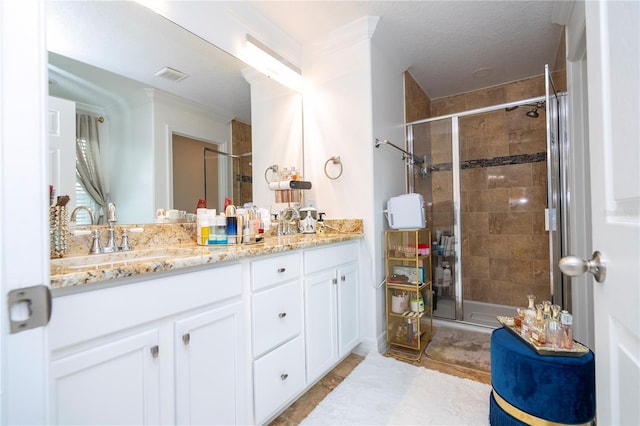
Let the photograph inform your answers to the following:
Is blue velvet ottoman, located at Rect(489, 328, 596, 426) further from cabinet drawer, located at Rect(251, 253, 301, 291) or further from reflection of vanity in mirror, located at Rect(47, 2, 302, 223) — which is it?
reflection of vanity in mirror, located at Rect(47, 2, 302, 223)

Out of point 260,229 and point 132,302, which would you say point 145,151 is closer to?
point 260,229

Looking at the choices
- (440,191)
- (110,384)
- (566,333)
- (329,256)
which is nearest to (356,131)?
(329,256)

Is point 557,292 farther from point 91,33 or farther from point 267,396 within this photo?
point 91,33

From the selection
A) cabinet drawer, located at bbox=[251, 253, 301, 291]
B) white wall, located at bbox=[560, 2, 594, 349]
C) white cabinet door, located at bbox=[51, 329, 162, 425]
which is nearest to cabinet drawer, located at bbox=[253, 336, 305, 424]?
cabinet drawer, located at bbox=[251, 253, 301, 291]

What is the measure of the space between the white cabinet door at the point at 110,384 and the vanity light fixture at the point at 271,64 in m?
1.97

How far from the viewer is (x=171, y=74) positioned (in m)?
1.74

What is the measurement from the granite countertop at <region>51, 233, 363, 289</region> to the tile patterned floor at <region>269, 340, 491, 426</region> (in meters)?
0.87

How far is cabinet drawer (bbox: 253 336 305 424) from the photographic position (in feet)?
4.40

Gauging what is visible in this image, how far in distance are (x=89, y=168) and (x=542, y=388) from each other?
2.23 metres

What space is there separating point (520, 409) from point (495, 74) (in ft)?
10.2

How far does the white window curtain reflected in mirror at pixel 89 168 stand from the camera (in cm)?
136

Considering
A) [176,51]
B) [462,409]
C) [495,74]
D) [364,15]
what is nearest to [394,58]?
[364,15]

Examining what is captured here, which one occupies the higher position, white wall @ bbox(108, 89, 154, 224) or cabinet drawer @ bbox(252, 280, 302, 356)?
white wall @ bbox(108, 89, 154, 224)

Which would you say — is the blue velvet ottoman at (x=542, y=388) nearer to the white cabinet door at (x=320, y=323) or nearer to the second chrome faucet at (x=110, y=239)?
the white cabinet door at (x=320, y=323)
